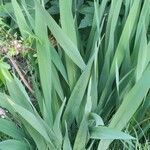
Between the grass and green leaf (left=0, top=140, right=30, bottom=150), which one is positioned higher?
the grass

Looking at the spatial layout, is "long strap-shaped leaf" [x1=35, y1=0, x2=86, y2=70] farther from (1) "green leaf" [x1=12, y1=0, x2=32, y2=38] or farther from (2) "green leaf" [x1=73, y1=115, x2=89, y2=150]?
(2) "green leaf" [x1=73, y1=115, x2=89, y2=150]

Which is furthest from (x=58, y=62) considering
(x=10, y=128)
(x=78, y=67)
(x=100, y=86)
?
(x=10, y=128)

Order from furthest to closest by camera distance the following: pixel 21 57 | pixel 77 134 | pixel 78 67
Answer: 1. pixel 21 57
2. pixel 78 67
3. pixel 77 134

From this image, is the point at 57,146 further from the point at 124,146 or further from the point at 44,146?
the point at 124,146

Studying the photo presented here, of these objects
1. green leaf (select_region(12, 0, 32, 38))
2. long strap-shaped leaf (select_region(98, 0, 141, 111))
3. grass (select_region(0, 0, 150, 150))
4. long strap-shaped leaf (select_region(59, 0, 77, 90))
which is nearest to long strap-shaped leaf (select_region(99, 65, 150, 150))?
grass (select_region(0, 0, 150, 150))

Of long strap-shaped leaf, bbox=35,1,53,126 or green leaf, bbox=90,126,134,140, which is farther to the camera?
long strap-shaped leaf, bbox=35,1,53,126

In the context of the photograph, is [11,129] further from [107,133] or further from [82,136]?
[107,133]

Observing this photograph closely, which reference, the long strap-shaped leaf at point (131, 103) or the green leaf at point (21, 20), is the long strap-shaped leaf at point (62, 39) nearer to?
A: the green leaf at point (21, 20)
